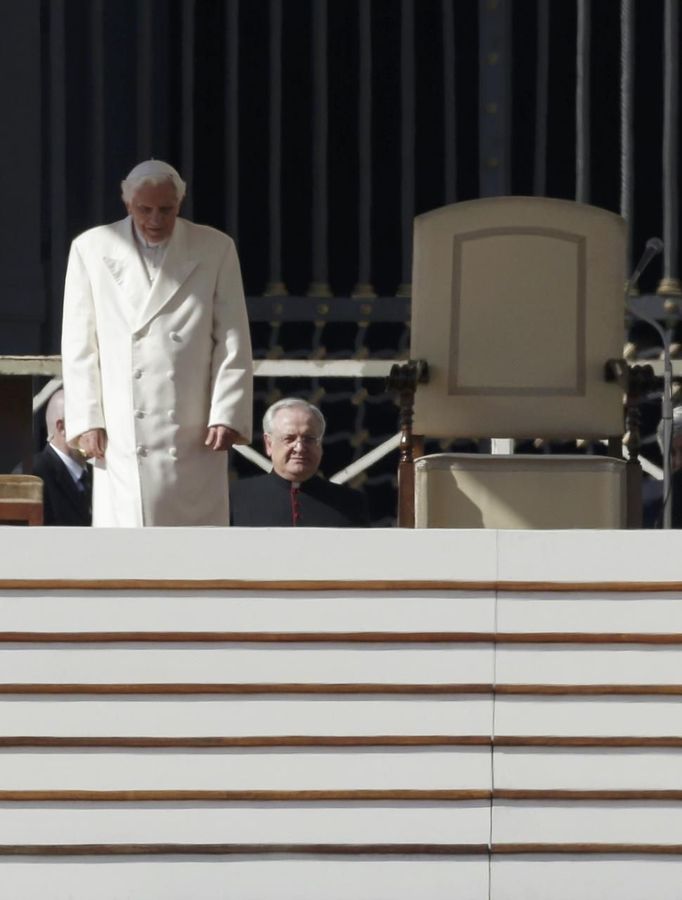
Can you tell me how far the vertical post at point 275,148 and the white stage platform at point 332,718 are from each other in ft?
10.7

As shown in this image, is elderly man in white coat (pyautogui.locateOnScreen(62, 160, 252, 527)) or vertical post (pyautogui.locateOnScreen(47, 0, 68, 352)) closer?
elderly man in white coat (pyautogui.locateOnScreen(62, 160, 252, 527))

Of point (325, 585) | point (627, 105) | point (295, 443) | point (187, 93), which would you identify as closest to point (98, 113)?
point (187, 93)

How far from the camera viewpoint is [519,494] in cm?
475

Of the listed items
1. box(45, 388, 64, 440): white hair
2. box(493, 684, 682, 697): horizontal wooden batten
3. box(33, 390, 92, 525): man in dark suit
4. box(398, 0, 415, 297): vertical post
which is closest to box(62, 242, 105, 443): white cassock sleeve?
box(33, 390, 92, 525): man in dark suit

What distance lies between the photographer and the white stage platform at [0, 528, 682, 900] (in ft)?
11.3

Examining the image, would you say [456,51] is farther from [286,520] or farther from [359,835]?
[359,835]

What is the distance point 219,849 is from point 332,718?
0.87ft

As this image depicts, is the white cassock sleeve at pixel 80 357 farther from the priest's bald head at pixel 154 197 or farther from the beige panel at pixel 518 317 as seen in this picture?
the beige panel at pixel 518 317

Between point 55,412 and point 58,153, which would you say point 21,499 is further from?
point 58,153

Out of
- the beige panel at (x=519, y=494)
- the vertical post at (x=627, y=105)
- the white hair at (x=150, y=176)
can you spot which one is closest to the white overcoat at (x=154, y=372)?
the white hair at (x=150, y=176)

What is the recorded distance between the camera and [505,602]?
3514mm

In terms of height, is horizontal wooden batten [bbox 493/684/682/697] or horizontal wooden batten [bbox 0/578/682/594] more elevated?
horizontal wooden batten [bbox 0/578/682/594]

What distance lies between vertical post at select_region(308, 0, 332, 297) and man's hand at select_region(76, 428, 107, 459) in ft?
7.45

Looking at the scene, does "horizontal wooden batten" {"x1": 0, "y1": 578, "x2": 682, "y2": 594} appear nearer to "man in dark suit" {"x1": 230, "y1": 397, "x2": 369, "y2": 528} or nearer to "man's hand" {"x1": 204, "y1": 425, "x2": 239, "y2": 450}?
"man's hand" {"x1": 204, "y1": 425, "x2": 239, "y2": 450}
